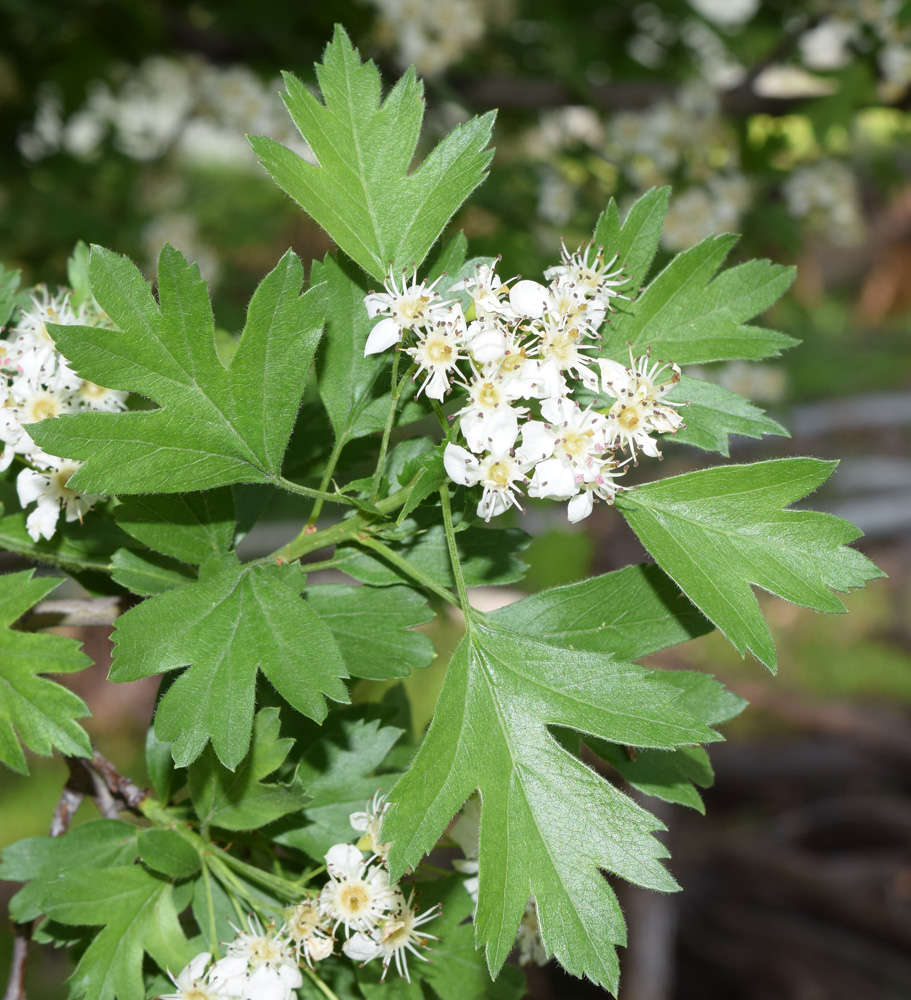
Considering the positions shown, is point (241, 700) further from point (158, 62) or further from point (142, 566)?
point (158, 62)

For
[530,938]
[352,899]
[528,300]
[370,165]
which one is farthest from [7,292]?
[530,938]

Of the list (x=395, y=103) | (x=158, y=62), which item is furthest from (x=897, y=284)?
(x=395, y=103)

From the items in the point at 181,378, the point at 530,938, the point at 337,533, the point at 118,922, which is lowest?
the point at 530,938

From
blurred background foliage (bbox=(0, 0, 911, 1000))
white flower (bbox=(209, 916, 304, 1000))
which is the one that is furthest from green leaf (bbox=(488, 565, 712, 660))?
blurred background foliage (bbox=(0, 0, 911, 1000))

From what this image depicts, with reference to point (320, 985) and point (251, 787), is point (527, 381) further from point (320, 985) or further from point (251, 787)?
point (320, 985)

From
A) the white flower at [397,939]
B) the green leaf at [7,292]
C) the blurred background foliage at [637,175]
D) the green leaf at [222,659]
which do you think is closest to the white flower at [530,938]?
the white flower at [397,939]

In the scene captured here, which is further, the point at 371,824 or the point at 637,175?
the point at 637,175
